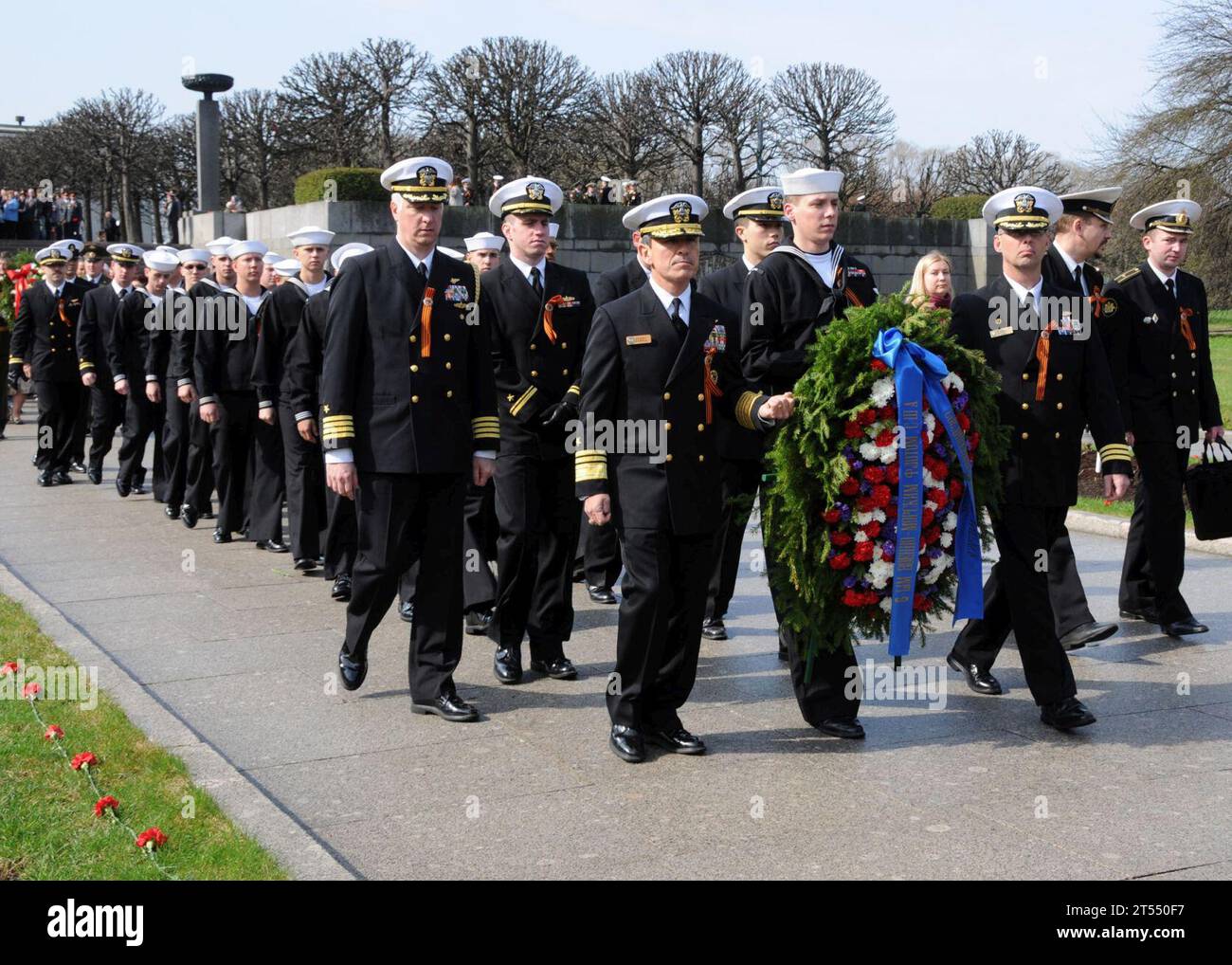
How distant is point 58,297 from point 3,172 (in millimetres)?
48550

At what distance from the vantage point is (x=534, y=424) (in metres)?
7.97

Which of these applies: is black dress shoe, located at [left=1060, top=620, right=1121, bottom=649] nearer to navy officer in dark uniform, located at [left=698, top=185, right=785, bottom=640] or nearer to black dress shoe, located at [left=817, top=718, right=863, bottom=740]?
navy officer in dark uniform, located at [left=698, top=185, right=785, bottom=640]

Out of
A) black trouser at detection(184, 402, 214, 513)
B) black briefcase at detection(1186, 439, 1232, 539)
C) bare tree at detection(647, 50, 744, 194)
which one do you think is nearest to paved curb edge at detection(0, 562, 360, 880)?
black trouser at detection(184, 402, 214, 513)

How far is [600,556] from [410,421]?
10.8ft

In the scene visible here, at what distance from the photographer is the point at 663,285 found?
21.5 feet

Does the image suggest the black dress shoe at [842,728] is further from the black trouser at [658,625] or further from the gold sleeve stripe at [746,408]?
the gold sleeve stripe at [746,408]

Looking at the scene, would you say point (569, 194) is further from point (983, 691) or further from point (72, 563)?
point (983, 691)

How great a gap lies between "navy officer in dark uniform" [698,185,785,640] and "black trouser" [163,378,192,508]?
19.3 ft

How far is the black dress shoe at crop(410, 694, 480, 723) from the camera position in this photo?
6.97 meters

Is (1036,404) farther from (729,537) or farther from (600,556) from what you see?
(600,556)

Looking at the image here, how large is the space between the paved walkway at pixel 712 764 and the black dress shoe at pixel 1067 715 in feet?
0.24

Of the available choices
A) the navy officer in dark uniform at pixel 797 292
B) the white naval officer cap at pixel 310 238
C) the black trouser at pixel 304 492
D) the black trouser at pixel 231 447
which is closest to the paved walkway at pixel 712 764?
the navy officer in dark uniform at pixel 797 292

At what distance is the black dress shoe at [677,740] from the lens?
646 cm
